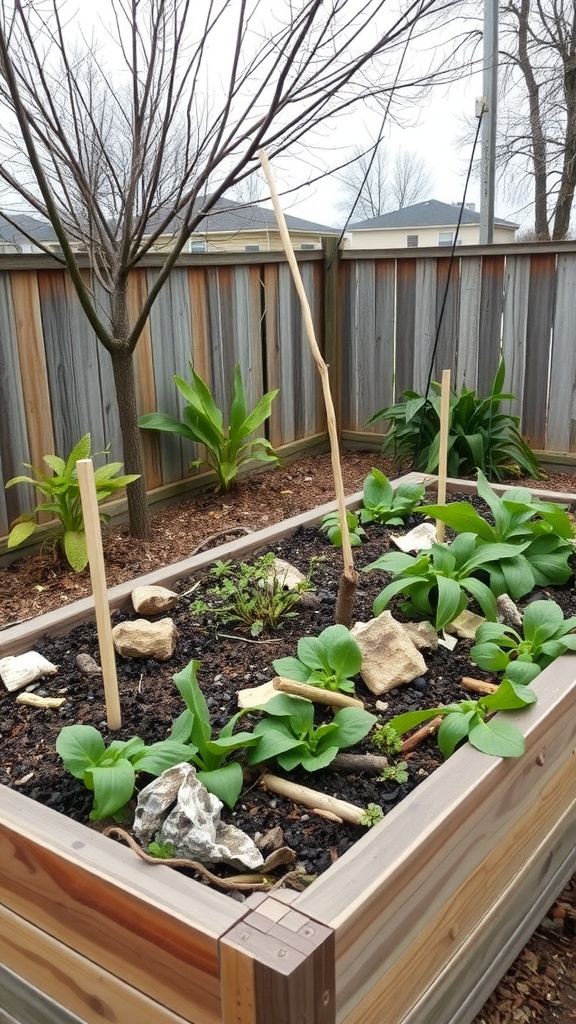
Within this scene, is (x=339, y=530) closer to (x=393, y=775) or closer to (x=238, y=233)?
(x=393, y=775)

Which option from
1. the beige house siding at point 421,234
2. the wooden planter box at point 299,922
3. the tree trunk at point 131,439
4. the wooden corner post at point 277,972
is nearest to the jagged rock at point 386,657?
the wooden planter box at point 299,922

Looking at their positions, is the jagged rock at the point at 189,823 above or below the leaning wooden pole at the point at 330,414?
below

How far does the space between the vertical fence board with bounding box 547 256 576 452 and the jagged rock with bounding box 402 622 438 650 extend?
3.08 meters

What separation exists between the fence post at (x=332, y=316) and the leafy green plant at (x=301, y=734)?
12.8 ft

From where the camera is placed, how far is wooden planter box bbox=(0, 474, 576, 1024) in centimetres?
99

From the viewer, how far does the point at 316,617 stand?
2.14 metres

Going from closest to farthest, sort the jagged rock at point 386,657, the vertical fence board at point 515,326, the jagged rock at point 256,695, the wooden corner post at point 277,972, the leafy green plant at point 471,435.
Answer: the wooden corner post at point 277,972 < the jagged rock at point 256,695 < the jagged rock at point 386,657 < the leafy green plant at point 471,435 < the vertical fence board at point 515,326

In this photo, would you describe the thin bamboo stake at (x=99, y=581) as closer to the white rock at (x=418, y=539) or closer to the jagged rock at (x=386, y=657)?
the jagged rock at (x=386, y=657)

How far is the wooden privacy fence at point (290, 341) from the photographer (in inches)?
137

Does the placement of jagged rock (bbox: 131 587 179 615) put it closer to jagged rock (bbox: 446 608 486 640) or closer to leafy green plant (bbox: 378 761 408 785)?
jagged rock (bbox: 446 608 486 640)

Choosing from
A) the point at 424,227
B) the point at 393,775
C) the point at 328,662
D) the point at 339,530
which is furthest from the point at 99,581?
the point at 424,227

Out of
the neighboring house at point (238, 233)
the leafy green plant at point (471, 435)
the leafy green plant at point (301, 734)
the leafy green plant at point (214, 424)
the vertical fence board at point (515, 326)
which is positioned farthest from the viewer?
Result: the neighboring house at point (238, 233)

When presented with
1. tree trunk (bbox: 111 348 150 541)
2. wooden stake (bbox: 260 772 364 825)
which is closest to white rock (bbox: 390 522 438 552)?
wooden stake (bbox: 260 772 364 825)

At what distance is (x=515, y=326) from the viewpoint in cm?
475
